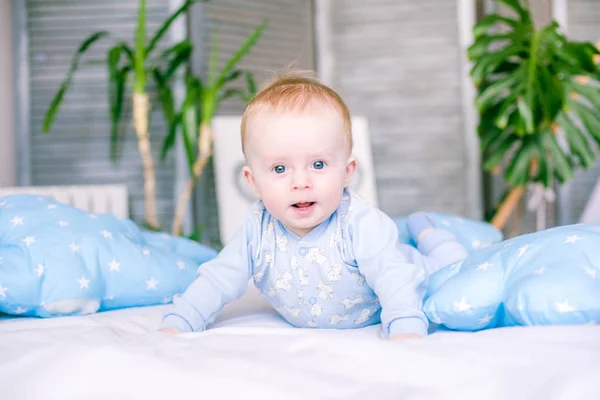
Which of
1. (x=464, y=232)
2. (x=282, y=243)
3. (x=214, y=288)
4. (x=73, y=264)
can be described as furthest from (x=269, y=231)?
(x=464, y=232)

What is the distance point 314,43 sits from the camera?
12.1 feet

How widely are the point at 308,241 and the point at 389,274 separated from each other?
169 mm

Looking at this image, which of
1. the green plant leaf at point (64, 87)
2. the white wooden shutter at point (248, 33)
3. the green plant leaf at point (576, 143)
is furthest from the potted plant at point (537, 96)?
the green plant leaf at point (64, 87)

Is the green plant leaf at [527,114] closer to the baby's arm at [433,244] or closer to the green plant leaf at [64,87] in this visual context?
the baby's arm at [433,244]

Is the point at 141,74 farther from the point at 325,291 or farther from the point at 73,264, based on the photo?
the point at 325,291

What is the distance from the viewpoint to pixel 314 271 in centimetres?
120

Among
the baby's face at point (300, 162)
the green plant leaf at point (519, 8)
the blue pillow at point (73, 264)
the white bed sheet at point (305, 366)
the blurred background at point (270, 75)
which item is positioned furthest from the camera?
the blurred background at point (270, 75)

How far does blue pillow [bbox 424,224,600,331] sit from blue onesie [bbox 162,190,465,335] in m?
0.07

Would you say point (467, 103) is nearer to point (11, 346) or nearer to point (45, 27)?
point (45, 27)

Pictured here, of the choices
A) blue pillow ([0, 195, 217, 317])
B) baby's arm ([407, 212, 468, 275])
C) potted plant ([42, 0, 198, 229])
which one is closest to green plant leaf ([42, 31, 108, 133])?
potted plant ([42, 0, 198, 229])

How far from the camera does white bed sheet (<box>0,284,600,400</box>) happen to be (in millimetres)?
764

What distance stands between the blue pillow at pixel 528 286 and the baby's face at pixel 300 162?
0.80 feet

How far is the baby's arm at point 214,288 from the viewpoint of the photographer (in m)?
1.15

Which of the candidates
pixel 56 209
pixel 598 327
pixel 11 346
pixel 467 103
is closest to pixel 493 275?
pixel 598 327
